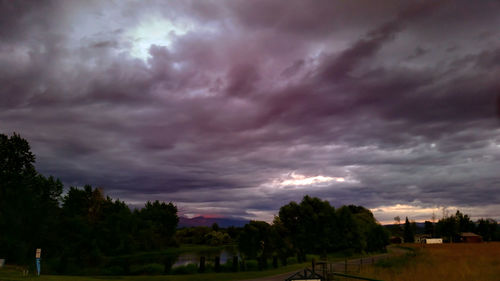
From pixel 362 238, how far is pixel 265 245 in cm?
Result: 3088

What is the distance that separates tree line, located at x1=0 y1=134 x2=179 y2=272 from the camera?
62156 mm

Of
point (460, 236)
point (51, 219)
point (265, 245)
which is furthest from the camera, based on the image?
point (460, 236)

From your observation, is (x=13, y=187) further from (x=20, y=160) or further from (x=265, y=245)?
(x=265, y=245)

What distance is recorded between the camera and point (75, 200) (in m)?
96.9

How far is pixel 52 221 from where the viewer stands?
71.0m

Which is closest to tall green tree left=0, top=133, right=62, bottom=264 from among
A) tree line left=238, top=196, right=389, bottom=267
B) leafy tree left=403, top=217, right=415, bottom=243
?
tree line left=238, top=196, right=389, bottom=267

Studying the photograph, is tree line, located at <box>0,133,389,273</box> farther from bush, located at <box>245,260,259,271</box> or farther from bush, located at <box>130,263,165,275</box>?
bush, located at <box>130,263,165,275</box>

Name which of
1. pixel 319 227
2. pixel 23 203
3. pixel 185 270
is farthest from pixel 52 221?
pixel 319 227

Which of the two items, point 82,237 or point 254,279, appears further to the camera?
point 82,237

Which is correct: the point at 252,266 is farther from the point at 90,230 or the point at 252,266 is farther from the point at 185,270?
the point at 90,230

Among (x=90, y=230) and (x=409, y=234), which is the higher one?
(x=90, y=230)

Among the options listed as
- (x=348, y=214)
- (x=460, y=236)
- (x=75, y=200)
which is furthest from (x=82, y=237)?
(x=460, y=236)

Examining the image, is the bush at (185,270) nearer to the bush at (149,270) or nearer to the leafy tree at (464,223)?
the bush at (149,270)

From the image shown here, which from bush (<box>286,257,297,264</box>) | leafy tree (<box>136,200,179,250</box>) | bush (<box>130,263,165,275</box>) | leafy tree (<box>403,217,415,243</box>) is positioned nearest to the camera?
bush (<box>130,263,165,275</box>)
